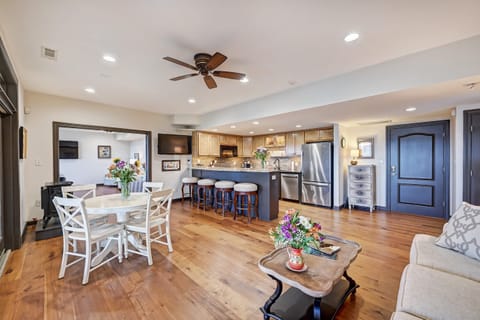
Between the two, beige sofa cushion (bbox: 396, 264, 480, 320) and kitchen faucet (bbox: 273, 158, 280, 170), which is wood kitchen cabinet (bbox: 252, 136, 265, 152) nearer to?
kitchen faucet (bbox: 273, 158, 280, 170)

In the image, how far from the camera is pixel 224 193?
5059mm

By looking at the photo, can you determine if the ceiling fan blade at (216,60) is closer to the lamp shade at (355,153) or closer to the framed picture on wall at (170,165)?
the framed picture on wall at (170,165)

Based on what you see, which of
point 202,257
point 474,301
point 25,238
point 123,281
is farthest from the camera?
point 25,238

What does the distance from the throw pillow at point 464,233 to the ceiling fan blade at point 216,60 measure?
2810mm

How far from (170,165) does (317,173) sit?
168 inches

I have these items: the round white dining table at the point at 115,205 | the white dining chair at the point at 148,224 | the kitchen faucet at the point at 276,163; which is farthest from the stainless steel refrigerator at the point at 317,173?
the round white dining table at the point at 115,205

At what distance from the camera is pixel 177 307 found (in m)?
1.86

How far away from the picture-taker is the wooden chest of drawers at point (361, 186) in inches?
207

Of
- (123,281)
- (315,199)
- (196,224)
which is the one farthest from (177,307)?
(315,199)

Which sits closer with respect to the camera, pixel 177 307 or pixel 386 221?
pixel 177 307

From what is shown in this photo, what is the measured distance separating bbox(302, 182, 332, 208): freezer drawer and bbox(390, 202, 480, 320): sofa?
12.1ft

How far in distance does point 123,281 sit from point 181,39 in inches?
108

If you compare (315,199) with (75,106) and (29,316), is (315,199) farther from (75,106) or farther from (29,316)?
(75,106)

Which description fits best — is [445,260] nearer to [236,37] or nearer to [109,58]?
[236,37]
